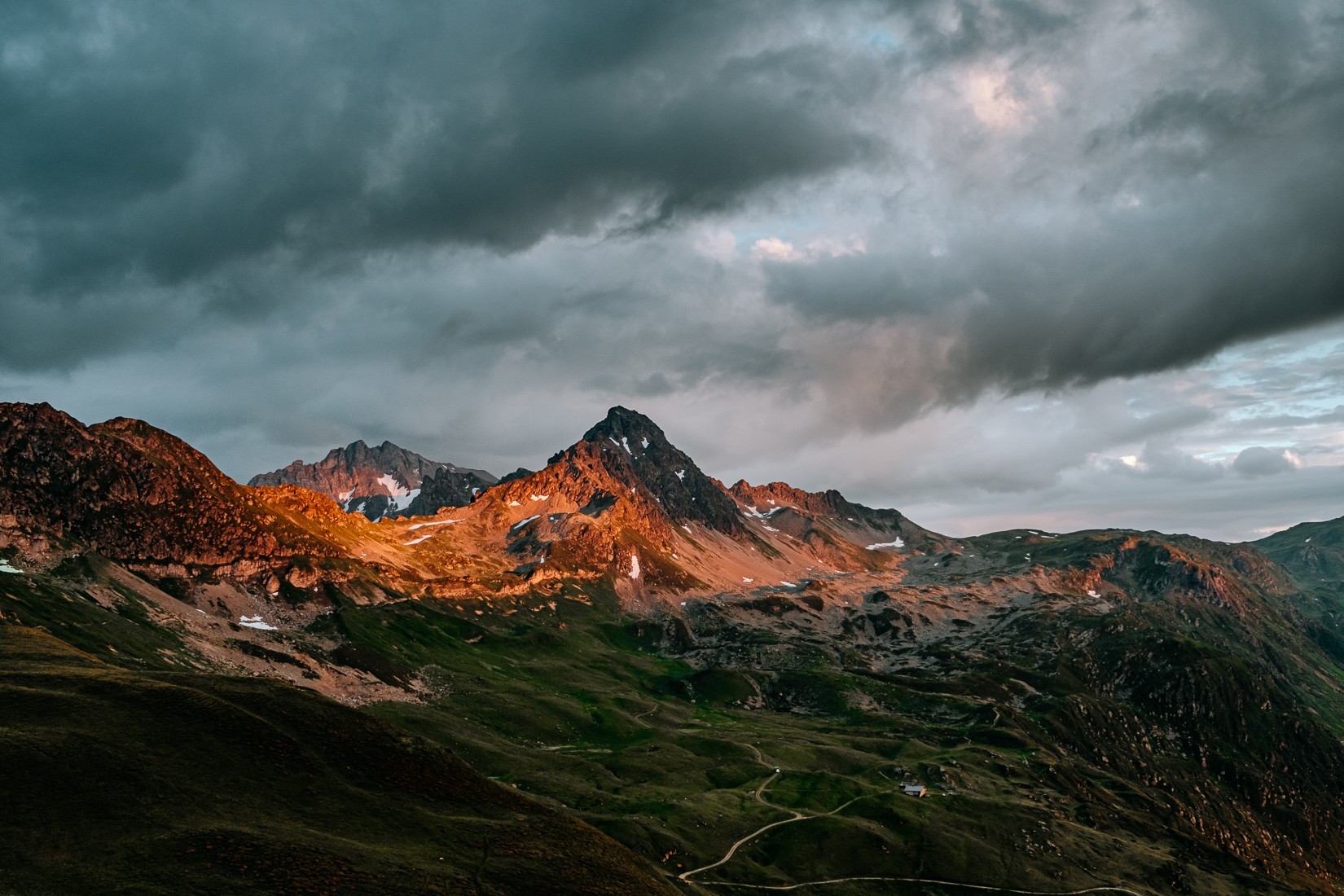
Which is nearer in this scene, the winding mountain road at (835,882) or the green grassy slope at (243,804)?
the green grassy slope at (243,804)

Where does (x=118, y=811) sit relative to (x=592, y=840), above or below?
above

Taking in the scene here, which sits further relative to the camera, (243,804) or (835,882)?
(835,882)

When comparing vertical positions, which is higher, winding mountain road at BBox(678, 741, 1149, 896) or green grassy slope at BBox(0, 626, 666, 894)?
green grassy slope at BBox(0, 626, 666, 894)

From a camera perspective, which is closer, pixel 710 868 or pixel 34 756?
pixel 34 756

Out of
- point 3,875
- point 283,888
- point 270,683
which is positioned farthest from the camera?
point 270,683

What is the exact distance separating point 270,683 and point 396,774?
24.6 metres

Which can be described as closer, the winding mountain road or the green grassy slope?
the green grassy slope

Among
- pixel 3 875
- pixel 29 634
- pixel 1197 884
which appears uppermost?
pixel 29 634

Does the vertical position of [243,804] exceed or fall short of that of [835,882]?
it exceeds it

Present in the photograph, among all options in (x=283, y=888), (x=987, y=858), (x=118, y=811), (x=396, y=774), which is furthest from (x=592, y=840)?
(x=987, y=858)

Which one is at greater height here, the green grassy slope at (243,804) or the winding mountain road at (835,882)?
the green grassy slope at (243,804)

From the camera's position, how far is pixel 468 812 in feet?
312

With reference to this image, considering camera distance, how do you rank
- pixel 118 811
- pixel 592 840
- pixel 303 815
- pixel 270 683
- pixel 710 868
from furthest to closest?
1. pixel 710 868
2. pixel 270 683
3. pixel 592 840
4. pixel 303 815
5. pixel 118 811

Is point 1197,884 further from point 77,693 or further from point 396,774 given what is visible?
point 77,693
